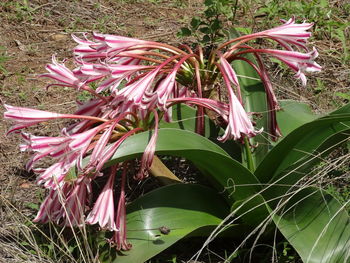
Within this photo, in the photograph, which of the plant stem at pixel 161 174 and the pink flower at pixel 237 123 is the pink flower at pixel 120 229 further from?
the pink flower at pixel 237 123

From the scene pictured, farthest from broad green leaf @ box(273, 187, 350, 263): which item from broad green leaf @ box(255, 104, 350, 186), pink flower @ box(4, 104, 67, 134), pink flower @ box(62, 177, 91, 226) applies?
pink flower @ box(4, 104, 67, 134)

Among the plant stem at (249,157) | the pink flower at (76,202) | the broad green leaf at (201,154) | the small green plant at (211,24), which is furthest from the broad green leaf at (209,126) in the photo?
the small green plant at (211,24)

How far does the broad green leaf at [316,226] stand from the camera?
2379mm

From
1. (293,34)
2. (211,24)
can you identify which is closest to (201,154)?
(293,34)

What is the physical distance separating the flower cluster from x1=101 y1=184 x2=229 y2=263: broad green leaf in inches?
3.2

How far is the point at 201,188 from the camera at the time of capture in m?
2.69

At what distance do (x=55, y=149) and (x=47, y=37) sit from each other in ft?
7.09

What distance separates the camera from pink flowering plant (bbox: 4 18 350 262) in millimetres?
2291

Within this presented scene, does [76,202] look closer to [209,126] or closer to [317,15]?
[209,126]

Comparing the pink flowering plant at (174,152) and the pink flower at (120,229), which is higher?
the pink flowering plant at (174,152)

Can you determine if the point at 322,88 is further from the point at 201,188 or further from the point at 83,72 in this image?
the point at 83,72

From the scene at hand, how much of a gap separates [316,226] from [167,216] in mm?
602

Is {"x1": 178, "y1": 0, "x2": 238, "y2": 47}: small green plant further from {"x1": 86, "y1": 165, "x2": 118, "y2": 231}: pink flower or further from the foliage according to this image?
{"x1": 86, "y1": 165, "x2": 118, "y2": 231}: pink flower

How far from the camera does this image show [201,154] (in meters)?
2.30
